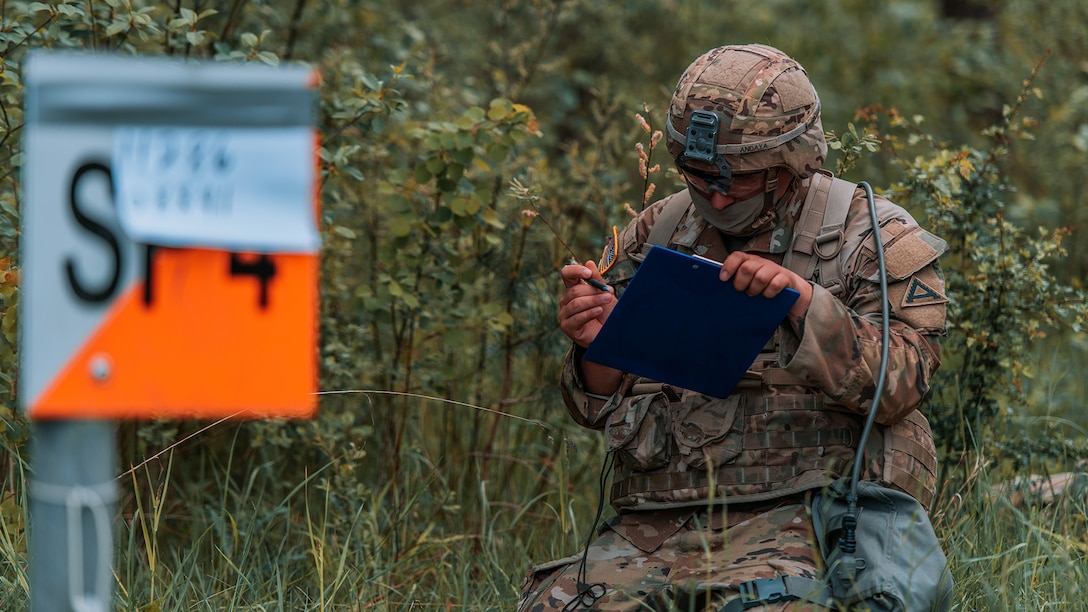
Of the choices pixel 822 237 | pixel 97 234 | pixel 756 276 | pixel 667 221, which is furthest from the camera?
pixel 667 221

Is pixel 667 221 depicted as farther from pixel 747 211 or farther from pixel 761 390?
pixel 761 390

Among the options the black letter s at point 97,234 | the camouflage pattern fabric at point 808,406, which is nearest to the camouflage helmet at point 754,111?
the camouflage pattern fabric at point 808,406

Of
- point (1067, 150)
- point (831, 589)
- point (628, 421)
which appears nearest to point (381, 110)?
point (628, 421)

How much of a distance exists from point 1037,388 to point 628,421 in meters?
2.40

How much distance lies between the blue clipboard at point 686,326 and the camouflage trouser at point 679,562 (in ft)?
1.04

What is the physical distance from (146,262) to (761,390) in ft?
5.19

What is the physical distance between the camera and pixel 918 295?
2615mm

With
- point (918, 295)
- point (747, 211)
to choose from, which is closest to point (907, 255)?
point (918, 295)

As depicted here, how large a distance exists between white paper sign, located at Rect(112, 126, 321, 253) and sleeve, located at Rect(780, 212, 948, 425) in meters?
1.23

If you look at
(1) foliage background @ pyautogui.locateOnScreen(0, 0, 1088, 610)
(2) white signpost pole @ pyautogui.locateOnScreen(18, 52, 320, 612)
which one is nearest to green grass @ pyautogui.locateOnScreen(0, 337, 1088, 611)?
(1) foliage background @ pyautogui.locateOnScreen(0, 0, 1088, 610)

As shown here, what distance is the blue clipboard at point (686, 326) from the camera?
2.43 m

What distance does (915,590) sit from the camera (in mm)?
2400

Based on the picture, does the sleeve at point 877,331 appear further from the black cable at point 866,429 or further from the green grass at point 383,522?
the green grass at point 383,522

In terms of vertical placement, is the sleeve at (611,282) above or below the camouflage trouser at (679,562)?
above
